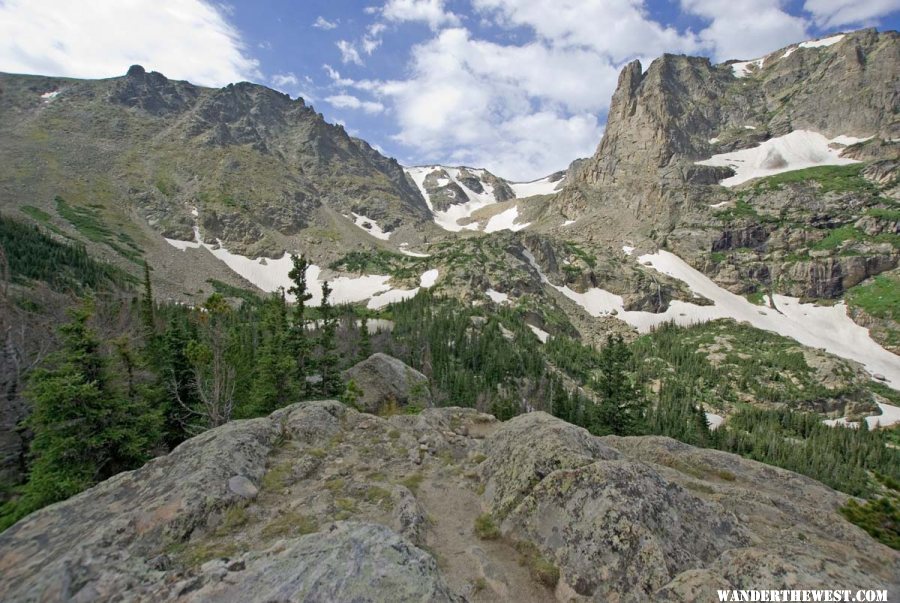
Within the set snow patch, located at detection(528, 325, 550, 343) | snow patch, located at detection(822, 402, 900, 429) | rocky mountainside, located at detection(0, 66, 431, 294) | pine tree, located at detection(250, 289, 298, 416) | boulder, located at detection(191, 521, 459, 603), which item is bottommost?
snow patch, located at detection(822, 402, 900, 429)

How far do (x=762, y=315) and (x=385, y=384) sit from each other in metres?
193

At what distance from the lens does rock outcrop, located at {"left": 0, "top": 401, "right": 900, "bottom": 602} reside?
5934 mm

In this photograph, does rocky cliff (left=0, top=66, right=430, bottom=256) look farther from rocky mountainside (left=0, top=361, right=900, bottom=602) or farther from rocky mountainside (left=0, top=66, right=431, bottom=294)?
rocky mountainside (left=0, top=361, right=900, bottom=602)

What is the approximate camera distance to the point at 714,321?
6314 inches

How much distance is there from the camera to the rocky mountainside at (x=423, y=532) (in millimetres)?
5934

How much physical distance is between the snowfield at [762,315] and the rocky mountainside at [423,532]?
168 metres

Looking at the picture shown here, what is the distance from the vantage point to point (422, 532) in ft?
29.0

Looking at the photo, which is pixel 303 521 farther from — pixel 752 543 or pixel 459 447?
pixel 752 543

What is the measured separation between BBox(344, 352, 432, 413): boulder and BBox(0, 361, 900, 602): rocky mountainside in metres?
20.5

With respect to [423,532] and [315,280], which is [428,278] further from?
[423,532]

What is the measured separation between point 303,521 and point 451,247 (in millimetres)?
183599

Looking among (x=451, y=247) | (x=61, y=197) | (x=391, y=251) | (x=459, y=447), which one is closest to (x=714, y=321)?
(x=451, y=247)

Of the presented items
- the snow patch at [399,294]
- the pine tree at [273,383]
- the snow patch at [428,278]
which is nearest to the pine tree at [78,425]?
the pine tree at [273,383]

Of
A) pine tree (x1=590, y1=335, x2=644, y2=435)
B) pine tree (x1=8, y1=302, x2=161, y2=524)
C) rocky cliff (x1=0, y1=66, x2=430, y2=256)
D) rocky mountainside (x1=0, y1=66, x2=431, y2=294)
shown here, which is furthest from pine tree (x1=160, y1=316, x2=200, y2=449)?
rocky cliff (x1=0, y1=66, x2=430, y2=256)
